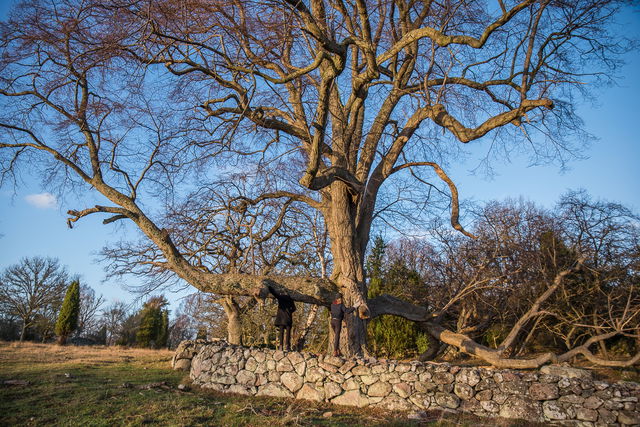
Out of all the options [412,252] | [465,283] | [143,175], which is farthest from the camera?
[412,252]

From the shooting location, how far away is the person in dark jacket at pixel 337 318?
820 centimetres

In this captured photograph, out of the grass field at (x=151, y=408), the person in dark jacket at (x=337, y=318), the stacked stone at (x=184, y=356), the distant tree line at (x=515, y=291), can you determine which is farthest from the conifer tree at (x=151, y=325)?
the person in dark jacket at (x=337, y=318)

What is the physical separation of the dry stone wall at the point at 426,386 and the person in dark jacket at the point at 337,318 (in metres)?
0.69

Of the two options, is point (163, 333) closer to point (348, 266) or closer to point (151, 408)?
point (348, 266)

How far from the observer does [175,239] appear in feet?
39.1

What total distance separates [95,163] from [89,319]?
3726 cm

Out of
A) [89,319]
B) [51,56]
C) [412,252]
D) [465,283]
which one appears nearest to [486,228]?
[465,283]

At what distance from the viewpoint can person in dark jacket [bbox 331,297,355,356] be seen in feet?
Answer: 26.9

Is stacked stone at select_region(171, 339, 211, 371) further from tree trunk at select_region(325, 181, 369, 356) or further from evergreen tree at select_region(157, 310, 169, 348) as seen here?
evergreen tree at select_region(157, 310, 169, 348)

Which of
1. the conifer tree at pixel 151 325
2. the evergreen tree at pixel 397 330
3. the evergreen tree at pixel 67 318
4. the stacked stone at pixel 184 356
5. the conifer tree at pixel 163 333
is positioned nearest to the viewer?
the stacked stone at pixel 184 356

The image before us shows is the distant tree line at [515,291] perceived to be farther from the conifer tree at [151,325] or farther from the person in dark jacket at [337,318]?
the conifer tree at [151,325]

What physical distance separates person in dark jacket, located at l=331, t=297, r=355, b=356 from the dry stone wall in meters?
0.69

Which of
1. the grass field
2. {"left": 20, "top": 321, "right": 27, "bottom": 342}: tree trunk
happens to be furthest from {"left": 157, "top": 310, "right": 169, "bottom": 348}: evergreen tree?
the grass field

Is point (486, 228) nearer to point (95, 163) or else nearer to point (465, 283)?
point (465, 283)
